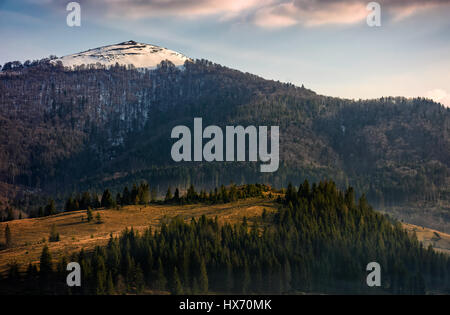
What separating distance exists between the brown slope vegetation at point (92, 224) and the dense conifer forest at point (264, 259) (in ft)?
21.8

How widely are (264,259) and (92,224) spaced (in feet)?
188

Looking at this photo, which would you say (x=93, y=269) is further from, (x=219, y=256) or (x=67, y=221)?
(x=67, y=221)

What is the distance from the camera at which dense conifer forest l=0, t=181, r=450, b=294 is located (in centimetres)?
12512

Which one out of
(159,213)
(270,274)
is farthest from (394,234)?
(159,213)

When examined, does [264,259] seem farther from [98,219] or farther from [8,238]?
[8,238]

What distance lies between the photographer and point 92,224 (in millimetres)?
166500
